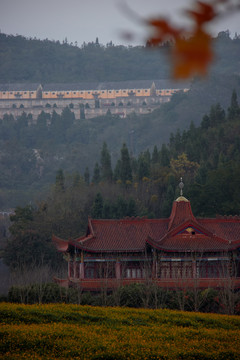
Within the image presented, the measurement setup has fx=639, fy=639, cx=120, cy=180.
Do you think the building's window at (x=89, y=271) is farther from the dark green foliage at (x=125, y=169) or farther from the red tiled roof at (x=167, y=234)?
the dark green foliage at (x=125, y=169)

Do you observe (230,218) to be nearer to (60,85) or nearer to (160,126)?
(160,126)

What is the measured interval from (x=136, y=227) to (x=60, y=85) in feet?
457

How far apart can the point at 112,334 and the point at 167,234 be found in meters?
15.6

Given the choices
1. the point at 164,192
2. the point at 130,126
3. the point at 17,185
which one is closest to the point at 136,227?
the point at 164,192

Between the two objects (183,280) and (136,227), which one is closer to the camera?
(183,280)

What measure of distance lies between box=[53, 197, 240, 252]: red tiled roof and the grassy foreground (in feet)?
37.0

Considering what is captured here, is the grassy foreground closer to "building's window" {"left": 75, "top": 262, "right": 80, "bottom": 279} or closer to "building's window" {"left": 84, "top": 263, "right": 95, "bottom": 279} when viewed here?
"building's window" {"left": 84, "top": 263, "right": 95, "bottom": 279}

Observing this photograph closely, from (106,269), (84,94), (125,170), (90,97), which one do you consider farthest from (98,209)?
(84,94)

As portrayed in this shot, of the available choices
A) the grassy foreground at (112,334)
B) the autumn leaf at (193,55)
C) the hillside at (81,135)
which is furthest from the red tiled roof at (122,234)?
the hillside at (81,135)

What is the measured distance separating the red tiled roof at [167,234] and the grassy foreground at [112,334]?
11.3 m

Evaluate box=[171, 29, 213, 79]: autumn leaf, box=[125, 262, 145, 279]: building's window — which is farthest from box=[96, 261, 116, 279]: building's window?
box=[171, 29, 213, 79]: autumn leaf

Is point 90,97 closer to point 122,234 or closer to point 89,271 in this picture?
point 122,234

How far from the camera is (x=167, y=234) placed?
3303 centimetres

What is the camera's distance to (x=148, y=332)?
1817 centimetres
